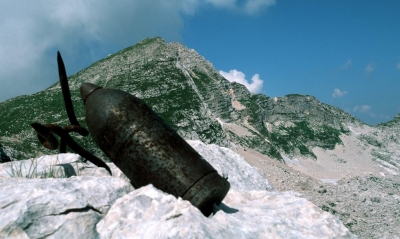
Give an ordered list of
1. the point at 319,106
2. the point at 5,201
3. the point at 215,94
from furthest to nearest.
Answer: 1. the point at 319,106
2. the point at 215,94
3. the point at 5,201

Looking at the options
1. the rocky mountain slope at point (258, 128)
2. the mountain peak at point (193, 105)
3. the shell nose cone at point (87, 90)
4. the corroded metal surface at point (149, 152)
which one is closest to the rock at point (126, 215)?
the corroded metal surface at point (149, 152)

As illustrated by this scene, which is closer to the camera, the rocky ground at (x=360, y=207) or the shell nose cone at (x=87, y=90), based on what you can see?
the shell nose cone at (x=87, y=90)

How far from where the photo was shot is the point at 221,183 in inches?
219

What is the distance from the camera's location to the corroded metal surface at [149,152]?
5441mm

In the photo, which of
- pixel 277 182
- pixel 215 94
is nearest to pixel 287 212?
pixel 277 182

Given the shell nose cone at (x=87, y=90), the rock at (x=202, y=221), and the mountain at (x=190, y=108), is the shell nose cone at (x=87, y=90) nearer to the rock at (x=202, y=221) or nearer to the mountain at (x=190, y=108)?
the rock at (x=202, y=221)

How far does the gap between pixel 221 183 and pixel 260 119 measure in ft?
222

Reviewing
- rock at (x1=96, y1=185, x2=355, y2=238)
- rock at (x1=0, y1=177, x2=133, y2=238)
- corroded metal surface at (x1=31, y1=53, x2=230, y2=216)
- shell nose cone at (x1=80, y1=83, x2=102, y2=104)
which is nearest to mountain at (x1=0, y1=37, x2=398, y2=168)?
shell nose cone at (x1=80, y1=83, x2=102, y2=104)

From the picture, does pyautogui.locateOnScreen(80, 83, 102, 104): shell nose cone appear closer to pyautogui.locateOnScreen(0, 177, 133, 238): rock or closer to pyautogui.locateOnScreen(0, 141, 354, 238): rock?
pyautogui.locateOnScreen(0, 141, 354, 238): rock

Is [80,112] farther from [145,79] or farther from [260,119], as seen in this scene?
[260,119]

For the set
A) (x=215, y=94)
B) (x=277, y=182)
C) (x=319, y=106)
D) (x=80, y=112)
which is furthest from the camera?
Answer: (x=319, y=106)

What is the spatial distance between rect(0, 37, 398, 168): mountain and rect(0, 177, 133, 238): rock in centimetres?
2035

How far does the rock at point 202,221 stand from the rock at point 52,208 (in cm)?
25

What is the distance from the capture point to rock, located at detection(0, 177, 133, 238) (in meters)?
4.29
